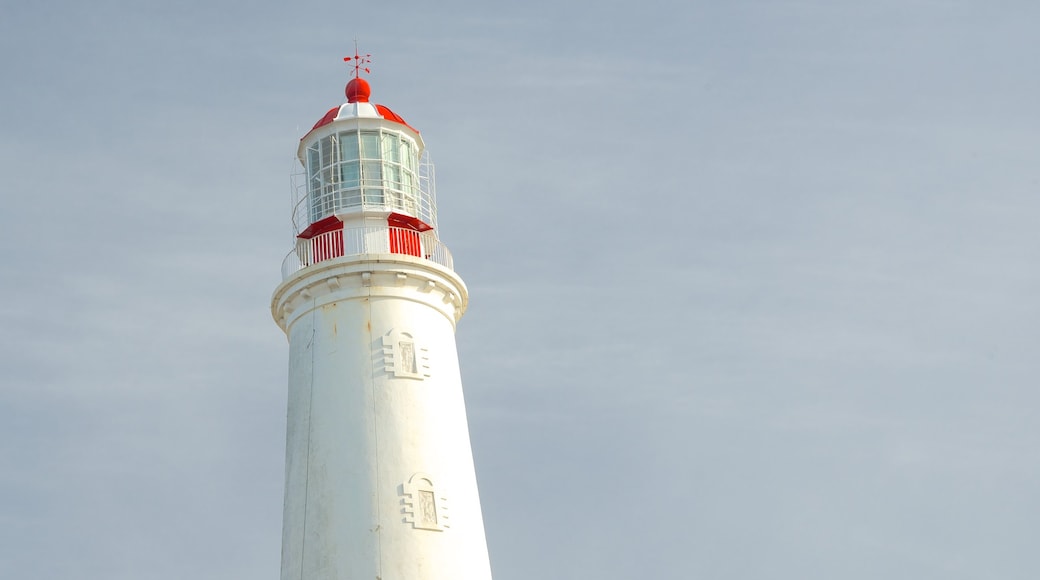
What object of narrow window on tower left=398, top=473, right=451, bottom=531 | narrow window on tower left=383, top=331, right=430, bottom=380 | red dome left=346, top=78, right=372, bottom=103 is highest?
red dome left=346, top=78, right=372, bottom=103

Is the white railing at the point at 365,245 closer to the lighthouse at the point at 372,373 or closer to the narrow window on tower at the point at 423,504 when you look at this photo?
the lighthouse at the point at 372,373

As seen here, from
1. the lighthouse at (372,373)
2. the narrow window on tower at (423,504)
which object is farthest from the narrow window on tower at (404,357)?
the narrow window on tower at (423,504)

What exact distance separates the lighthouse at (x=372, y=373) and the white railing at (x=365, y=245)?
0.02 metres

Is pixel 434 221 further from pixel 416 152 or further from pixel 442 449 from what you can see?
pixel 442 449

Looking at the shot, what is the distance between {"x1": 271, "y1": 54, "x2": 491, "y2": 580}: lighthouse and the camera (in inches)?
1039

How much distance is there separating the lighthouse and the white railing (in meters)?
0.02

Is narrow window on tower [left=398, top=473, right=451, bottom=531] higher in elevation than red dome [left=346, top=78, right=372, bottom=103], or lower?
lower

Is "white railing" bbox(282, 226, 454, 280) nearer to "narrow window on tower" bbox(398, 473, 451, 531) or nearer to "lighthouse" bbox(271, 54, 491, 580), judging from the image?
"lighthouse" bbox(271, 54, 491, 580)

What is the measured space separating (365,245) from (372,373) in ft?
7.90

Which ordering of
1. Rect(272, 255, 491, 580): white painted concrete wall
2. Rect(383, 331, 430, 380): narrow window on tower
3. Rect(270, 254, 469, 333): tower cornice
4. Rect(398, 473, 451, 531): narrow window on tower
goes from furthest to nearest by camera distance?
Rect(270, 254, 469, 333): tower cornice < Rect(383, 331, 430, 380): narrow window on tower < Rect(398, 473, 451, 531): narrow window on tower < Rect(272, 255, 491, 580): white painted concrete wall

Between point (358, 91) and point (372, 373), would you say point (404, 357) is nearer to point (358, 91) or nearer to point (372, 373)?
point (372, 373)

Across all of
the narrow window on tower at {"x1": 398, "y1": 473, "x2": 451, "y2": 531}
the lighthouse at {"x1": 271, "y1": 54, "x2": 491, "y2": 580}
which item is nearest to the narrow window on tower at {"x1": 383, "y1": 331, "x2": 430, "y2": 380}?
the lighthouse at {"x1": 271, "y1": 54, "x2": 491, "y2": 580}

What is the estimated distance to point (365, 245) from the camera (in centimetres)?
2855

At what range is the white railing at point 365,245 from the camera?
93.8 ft
